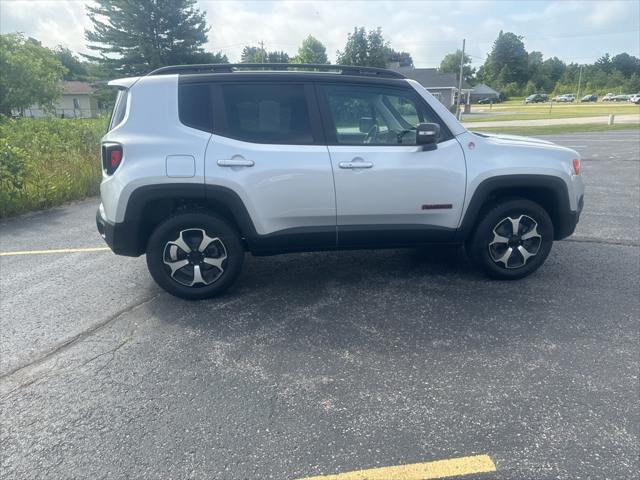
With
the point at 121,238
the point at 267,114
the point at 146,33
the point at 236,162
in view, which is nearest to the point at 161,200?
the point at 121,238

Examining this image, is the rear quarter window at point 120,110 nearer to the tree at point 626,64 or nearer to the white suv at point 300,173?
the white suv at point 300,173

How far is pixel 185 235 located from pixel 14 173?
5.45m

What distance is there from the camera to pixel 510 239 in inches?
167

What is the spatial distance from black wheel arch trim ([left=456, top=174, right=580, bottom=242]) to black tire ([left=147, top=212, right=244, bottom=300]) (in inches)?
81.2

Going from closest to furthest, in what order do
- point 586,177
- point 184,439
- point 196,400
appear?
point 184,439, point 196,400, point 586,177

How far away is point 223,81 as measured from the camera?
379 cm

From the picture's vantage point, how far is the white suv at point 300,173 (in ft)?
12.1

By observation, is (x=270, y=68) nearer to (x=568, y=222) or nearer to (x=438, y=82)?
(x=568, y=222)

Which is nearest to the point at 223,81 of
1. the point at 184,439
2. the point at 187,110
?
the point at 187,110

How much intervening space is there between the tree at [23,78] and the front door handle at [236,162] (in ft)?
112

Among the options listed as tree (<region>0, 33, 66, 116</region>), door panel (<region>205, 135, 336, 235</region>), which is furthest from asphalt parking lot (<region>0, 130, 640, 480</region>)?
tree (<region>0, 33, 66, 116</region>)

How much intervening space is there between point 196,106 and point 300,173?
3.34ft

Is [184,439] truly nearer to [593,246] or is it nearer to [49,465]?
[49,465]

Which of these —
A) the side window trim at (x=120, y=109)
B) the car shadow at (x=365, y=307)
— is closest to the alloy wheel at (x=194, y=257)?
the car shadow at (x=365, y=307)
